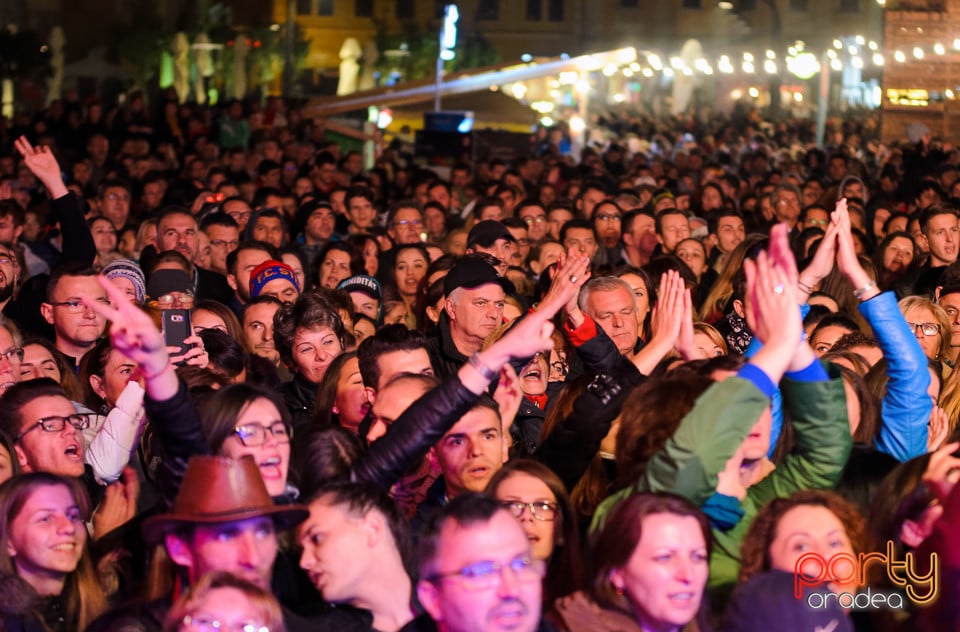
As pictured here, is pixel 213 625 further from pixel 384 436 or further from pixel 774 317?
pixel 774 317

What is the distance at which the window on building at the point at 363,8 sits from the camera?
7788 centimetres

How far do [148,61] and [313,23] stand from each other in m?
27.8

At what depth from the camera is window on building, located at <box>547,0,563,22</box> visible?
78.4 m

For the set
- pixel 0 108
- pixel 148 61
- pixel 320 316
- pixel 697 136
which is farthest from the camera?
pixel 148 61

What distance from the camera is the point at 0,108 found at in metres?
41.6

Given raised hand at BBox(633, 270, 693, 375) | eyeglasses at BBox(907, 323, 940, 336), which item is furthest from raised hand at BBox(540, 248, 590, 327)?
eyeglasses at BBox(907, 323, 940, 336)

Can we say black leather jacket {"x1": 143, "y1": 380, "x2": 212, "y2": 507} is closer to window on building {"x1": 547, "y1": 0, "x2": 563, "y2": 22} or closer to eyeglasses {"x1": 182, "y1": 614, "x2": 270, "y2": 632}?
eyeglasses {"x1": 182, "y1": 614, "x2": 270, "y2": 632}

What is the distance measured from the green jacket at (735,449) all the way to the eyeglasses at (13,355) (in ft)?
10.5

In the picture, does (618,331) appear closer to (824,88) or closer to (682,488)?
(682,488)

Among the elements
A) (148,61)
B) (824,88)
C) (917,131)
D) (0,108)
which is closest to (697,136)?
(824,88)

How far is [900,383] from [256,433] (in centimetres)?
228

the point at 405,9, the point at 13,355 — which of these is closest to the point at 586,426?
the point at 13,355

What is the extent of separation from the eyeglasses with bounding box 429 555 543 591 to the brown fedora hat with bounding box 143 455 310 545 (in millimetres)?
639

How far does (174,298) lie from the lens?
8711 millimetres
